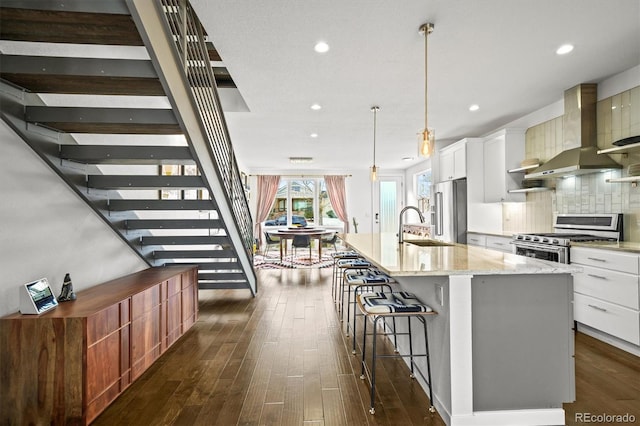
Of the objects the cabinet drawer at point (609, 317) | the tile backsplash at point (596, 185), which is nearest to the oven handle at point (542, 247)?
the cabinet drawer at point (609, 317)

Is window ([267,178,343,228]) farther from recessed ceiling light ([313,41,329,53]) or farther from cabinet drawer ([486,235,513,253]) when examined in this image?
recessed ceiling light ([313,41,329,53])

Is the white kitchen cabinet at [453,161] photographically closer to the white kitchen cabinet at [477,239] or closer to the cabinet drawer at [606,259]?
the white kitchen cabinet at [477,239]

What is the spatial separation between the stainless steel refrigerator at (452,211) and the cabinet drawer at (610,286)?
7.55 feet

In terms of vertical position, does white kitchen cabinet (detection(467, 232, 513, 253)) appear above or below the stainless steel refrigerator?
below

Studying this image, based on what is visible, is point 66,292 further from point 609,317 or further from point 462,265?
point 609,317

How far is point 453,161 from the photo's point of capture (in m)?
5.65

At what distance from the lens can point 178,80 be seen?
80.9 inches

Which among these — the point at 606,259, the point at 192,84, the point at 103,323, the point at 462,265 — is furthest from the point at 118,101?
the point at 606,259

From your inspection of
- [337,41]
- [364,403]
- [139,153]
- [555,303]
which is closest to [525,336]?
[555,303]

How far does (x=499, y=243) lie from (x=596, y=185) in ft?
4.07

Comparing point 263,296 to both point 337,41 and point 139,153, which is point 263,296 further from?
point 337,41

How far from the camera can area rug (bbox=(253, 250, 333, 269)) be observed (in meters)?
7.12

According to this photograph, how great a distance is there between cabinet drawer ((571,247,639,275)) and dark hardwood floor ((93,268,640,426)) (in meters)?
0.72

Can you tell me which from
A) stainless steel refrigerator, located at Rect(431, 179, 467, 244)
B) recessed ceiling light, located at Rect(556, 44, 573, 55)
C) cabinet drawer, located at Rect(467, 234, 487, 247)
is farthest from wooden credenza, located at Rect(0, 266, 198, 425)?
stainless steel refrigerator, located at Rect(431, 179, 467, 244)
